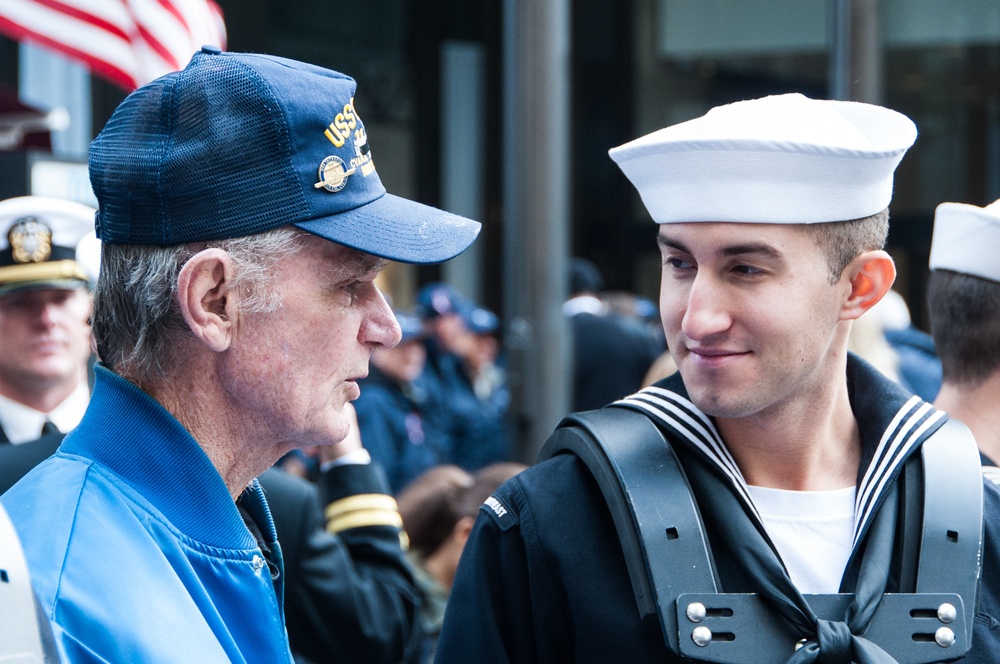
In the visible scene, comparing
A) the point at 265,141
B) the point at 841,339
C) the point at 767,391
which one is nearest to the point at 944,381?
the point at 841,339

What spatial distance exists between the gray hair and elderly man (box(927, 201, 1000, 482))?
1.57m

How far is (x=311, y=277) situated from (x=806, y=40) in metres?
11.3

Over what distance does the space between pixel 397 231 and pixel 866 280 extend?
Answer: 877 mm

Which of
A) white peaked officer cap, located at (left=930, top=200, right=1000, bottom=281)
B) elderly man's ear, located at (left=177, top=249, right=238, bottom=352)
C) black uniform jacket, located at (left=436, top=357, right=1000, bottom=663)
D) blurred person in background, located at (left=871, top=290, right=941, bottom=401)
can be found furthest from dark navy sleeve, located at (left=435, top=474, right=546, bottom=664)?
blurred person in background, located at (left=871, top=290, right=941, bottom=401)

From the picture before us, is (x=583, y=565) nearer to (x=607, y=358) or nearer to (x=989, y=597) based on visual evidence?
(x=989, y=597)

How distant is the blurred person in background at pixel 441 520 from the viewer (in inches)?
150

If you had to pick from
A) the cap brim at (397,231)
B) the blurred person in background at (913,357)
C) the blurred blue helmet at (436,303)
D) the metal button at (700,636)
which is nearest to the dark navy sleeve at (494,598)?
the metal button at (700,636)

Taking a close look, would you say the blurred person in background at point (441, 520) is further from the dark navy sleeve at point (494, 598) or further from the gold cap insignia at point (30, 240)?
the dark navy sleeve at point (494, 598)

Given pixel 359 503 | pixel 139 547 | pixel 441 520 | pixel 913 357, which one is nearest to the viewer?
pixel 139 547

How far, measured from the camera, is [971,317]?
2.66m

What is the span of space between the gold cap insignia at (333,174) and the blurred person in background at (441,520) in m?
2.18

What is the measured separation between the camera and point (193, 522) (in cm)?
156

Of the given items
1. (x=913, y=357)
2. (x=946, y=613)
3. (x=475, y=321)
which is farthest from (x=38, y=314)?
(x=475, y=321)

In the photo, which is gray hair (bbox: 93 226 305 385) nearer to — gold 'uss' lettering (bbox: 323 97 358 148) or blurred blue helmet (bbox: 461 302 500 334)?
gold 'uss' lettering (bbox: 323 97 358 148)
